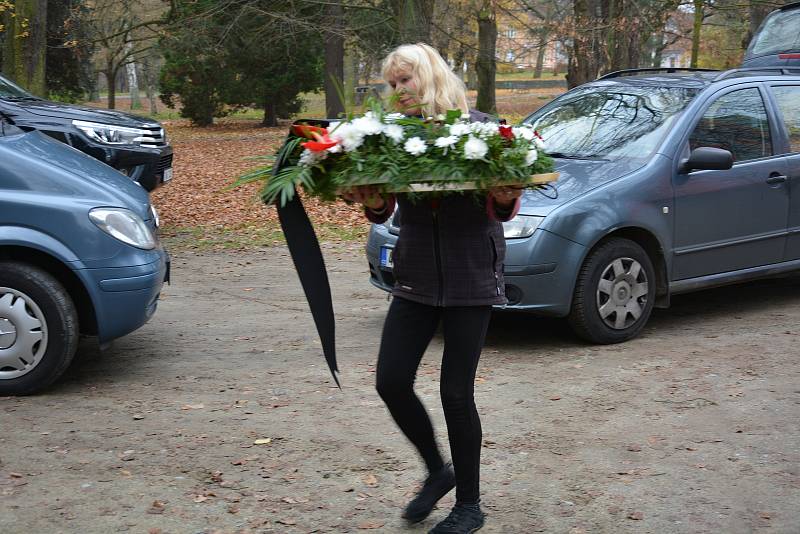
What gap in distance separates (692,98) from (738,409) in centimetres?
281

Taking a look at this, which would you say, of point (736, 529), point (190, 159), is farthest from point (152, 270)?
point (190, 159)

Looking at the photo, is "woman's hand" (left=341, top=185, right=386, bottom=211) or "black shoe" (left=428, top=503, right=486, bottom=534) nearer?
"woman's hand" (left=341, top=185, right=386, bottom=211)

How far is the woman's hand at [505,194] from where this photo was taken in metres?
3.64

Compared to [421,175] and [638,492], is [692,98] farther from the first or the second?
[421,175]

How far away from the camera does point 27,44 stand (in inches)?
713

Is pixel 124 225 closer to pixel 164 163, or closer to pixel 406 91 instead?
pixel 406 91

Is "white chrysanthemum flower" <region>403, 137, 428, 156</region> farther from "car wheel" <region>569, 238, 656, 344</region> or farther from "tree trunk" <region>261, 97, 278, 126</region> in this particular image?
"tree trunk" <region>261, 97, 278, 126</region>

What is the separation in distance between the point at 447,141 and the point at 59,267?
3156mm

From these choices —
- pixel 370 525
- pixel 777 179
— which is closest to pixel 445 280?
pixel 370 525

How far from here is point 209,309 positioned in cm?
825

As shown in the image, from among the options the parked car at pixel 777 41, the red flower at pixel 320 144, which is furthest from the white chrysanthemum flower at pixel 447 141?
the parked car at pixel 777 41

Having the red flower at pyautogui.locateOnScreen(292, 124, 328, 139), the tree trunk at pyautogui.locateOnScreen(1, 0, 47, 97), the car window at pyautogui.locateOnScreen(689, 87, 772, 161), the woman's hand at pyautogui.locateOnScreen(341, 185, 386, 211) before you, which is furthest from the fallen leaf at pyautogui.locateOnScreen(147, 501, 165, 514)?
the tree trunk at pyautogui.locateOnScreen(1, 0, 47, 97)

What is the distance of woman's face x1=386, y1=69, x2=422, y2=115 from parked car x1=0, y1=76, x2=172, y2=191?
7635 mm

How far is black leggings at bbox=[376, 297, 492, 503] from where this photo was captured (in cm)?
380
